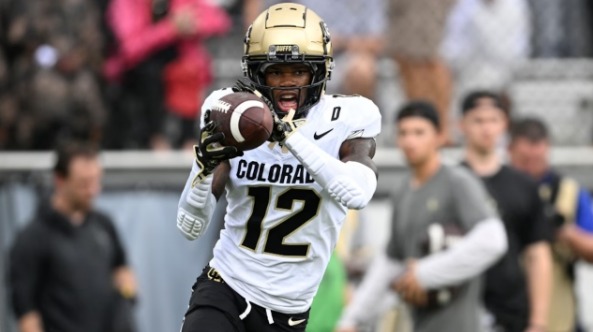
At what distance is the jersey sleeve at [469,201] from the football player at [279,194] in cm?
197

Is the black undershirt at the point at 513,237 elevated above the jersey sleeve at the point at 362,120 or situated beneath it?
situated beneath

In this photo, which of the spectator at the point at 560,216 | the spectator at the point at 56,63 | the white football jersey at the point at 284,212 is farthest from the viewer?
the spectator at the point at 56,63

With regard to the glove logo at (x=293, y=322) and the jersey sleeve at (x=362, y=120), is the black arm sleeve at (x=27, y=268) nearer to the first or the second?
the glove logo at (x=293, y=322)

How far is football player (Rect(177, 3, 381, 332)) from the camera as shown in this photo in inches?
242

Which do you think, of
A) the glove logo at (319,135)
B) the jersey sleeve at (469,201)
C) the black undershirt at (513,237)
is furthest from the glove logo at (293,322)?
the black undershirt at (513,237)

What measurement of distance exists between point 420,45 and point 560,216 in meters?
2.09

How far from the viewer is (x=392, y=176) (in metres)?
10.9

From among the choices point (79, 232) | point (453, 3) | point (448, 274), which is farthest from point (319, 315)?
point (453, 3)

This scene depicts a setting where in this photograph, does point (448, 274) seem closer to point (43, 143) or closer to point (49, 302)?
point (49, 302)

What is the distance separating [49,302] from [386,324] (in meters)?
2.07

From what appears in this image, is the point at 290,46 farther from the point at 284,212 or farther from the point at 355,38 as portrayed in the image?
the point at 355,38

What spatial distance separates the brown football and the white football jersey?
1.38 feet

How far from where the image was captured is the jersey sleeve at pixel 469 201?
26.9 feet

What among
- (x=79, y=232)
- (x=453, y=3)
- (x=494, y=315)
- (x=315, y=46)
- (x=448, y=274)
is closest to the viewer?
(x=315, y=46)
